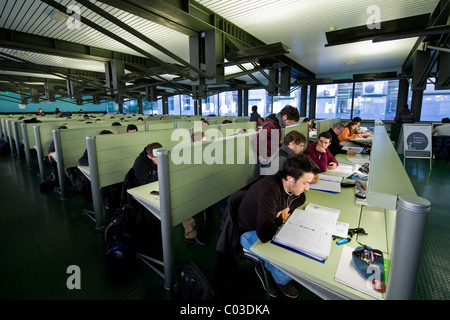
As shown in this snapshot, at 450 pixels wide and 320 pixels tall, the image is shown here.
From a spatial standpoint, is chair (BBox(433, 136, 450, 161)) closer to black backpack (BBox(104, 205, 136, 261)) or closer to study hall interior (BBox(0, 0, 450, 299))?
study hall interior (BBox(0, 0, 450, 299))

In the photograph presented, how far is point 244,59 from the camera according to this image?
336cm

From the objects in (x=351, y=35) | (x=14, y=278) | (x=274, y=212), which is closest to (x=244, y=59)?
(x=351, y=35)

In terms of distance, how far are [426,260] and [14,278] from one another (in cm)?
394

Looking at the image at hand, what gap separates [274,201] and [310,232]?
0.29 metres

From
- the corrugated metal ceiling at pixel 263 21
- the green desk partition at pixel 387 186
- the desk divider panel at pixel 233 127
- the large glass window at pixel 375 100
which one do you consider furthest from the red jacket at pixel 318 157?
the large glass window at pixel 375 100

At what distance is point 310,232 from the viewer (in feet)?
4.55

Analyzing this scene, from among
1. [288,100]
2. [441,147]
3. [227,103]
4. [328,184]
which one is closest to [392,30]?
[328,184]

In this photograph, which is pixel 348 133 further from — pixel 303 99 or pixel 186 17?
pixel 303 99

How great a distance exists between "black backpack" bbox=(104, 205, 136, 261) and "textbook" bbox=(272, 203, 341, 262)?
5.11ft

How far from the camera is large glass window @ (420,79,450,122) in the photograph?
8.07 meters

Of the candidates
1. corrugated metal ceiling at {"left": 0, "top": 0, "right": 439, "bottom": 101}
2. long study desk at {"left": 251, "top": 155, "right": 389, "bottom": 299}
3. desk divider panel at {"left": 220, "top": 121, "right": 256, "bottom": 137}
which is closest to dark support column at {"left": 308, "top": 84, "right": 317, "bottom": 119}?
corrugated metal ceiling at {"left": 0, "top": 0, "right": 439, "bottom": 101}

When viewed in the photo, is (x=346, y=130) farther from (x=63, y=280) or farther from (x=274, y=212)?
(x=63, y=280)

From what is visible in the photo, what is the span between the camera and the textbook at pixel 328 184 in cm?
214
